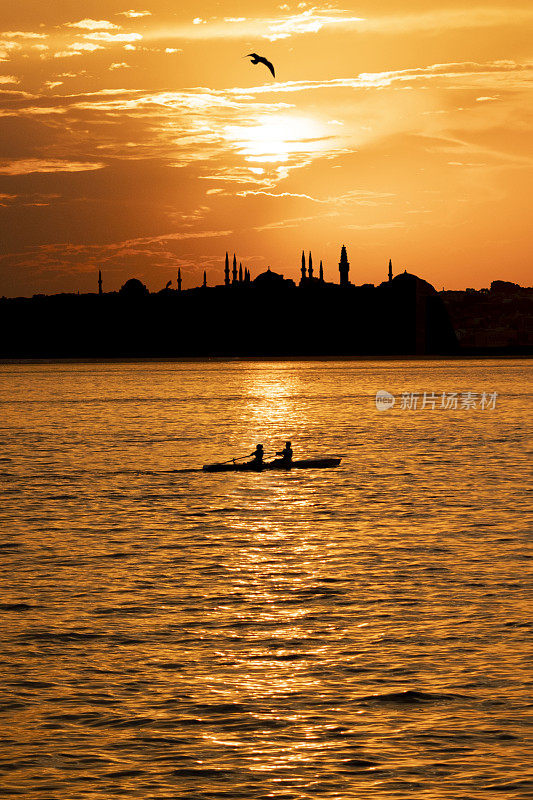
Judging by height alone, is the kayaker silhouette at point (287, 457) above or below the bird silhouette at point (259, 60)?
below

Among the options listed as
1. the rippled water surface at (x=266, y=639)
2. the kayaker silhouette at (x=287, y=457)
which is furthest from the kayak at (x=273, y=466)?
the rippled water surface at (x=266, y=639)

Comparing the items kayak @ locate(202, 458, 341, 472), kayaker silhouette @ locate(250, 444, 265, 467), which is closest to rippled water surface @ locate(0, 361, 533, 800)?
kayaker silhouette @ locate(250, 444, 265, 467)

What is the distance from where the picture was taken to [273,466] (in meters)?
54.3

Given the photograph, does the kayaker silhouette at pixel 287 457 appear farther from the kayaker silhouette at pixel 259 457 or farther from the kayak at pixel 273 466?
the kayaker silhouette at pixel 259 457

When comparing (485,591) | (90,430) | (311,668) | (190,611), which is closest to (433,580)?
(485,591)

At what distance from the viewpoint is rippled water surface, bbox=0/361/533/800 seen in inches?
586

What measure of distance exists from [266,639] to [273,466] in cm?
3304

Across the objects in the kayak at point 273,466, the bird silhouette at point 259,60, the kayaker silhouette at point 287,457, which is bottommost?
the kayak at point 273,466

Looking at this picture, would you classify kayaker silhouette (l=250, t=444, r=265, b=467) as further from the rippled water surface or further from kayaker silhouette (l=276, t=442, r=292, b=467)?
the rippled water surface

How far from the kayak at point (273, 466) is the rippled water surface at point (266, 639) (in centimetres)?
245

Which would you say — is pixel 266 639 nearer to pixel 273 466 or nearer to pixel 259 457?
pixel 259 457

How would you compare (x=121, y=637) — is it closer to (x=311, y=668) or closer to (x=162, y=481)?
(x=311, y=668)

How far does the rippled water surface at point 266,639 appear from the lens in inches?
586

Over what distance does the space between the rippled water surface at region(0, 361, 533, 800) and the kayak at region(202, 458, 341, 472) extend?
8.02 feet
